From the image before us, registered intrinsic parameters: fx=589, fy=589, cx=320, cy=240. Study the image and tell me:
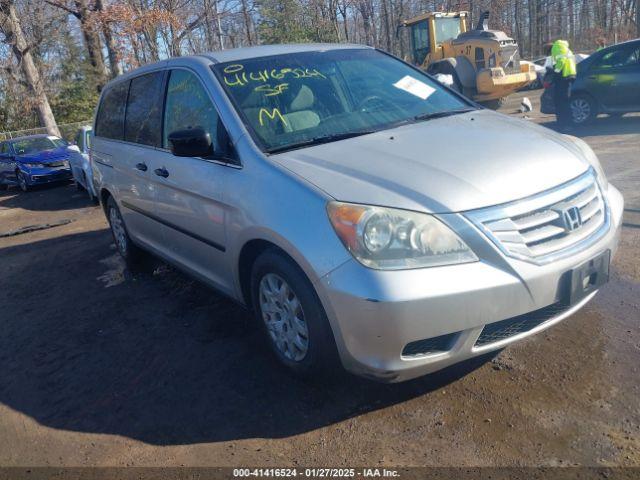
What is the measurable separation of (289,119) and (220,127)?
43cm

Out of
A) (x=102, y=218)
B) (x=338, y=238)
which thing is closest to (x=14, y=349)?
(x=338, y=238)

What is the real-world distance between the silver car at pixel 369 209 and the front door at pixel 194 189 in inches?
0.6

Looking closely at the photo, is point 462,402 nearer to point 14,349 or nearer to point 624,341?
point 624,341

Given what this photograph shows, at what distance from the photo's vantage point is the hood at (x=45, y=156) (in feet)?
48.3

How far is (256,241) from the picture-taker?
3287mm

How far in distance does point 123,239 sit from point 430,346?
414cm

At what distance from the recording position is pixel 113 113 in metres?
5.73

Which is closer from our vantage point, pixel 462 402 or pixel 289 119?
pixel 462 402

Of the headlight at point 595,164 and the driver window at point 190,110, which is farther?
the driver window at point 190,110

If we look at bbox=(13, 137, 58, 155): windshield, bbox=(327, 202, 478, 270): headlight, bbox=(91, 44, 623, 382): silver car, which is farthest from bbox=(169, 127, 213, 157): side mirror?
bbox=(13, 137, 58, 155): windshield

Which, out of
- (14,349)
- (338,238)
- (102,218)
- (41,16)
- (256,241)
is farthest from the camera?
(41,16)

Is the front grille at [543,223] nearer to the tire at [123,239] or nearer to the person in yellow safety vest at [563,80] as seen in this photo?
the tire at [123,239]

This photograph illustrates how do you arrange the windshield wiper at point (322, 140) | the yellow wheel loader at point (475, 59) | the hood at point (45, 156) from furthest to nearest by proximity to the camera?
the yellow wheel loader at point (475, 59), the hood at point (45, 156), the windshield wiper at point (322, 140)

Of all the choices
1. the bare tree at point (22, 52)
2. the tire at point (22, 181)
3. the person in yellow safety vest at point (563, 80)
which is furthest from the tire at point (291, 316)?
the bare tree at point (22, 52)
